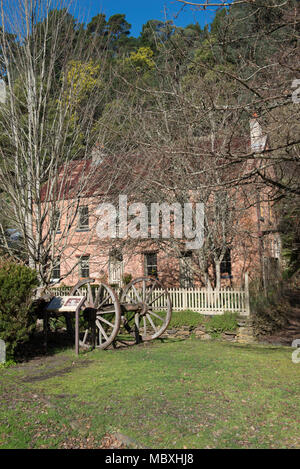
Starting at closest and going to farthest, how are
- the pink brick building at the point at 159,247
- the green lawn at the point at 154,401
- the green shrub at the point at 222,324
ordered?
the green lawn at the point at 154,401
the green shrub at the point at 222,324
the pink brick building at the point at 159,247

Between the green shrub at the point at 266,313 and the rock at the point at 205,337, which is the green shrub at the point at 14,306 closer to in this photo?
the rock at the point at 205,337

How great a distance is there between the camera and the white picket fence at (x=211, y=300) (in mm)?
13711

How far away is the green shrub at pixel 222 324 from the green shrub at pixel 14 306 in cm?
685

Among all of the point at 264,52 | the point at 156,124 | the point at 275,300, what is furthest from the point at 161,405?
the point at 156,124

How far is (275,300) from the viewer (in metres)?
16.1

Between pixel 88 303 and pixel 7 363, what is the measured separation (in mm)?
2554

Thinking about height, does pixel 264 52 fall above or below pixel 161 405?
above

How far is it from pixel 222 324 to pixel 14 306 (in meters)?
7.48

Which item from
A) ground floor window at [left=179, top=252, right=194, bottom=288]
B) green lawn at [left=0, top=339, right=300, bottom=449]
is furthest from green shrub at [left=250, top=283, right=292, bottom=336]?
green lawn at [left=0, top=339, right=300, bottom=449]

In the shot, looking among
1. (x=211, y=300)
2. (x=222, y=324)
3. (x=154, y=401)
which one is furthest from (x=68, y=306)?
(x=211, y=300)

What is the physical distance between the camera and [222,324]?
13273 mm

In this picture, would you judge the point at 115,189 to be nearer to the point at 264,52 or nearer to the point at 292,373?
the point at 264,52

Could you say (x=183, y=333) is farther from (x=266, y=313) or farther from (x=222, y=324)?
(x=266, y=313)

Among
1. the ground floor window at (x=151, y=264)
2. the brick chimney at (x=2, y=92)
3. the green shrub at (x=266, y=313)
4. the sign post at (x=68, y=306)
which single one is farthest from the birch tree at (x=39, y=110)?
the ground floor window at (x=151, y=264)
